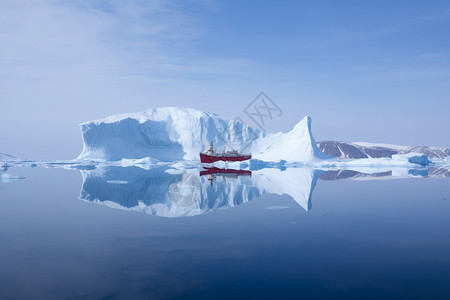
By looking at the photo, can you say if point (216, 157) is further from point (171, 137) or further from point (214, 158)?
point (171, 137)

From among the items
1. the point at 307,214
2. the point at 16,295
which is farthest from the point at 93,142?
the point at 16,295

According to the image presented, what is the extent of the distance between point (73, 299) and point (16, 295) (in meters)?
0.57

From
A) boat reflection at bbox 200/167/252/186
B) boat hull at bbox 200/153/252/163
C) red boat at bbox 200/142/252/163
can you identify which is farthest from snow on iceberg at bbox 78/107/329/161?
boat reflection at bbox 200/167/252/186

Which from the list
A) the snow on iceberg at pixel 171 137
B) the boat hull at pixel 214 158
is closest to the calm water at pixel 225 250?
the boat hull at pixel 214 158

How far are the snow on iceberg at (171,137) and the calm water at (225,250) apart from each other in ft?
91.1

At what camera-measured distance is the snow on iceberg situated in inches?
1460

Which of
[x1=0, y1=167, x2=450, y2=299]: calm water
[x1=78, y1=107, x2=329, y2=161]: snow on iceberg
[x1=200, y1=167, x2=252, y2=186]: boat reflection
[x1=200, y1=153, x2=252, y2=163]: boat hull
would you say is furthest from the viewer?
[x1=78, y1=107, x2=329, y2=161]: snow on iceberg

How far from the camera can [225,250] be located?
4762 mm

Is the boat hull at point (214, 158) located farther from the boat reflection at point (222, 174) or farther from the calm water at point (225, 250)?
the calm water at point (225, 250)

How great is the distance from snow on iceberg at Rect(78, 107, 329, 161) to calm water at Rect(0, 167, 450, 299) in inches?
1093

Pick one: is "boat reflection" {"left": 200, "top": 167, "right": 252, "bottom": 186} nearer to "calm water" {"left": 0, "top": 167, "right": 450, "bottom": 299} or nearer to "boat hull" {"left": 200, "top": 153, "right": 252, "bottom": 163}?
"calm water" {"left": 0, "top": 167, "right": 450, "bottom": 299}

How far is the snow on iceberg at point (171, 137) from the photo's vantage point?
37.1 meters

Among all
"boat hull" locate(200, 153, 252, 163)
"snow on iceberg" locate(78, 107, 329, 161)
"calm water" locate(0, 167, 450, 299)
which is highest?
"snow on iceberg" locate(78, 107, 329, 161)

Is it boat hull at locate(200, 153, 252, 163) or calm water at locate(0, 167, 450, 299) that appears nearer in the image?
calm water at locate(0, 167, 450, 299)
